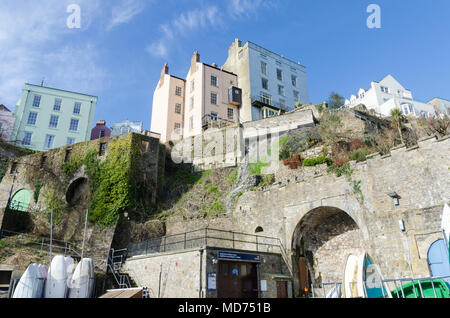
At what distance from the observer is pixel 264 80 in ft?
125

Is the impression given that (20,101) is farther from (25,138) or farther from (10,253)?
(10,253)

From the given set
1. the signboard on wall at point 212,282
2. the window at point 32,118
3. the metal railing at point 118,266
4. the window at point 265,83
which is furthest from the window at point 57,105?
the signboard on wall at point 212,282

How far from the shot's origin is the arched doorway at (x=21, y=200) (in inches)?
1053

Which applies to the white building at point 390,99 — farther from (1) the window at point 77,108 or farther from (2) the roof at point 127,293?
(2) the roof at point 127,293

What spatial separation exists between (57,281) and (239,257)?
830 cm

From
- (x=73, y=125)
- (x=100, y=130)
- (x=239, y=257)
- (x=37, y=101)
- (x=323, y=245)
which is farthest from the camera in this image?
(x=100, y=130)

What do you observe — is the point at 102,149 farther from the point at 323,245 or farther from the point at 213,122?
the point at 323,245

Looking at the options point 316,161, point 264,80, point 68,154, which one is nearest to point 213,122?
point 264,80

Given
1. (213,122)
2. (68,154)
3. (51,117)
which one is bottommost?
(68,154)

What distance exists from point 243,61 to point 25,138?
26.7 meters

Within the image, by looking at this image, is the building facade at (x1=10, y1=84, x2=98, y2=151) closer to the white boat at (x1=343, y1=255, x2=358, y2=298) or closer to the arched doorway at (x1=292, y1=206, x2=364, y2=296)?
the arched doorway at (x1=292, y1=206, x2=364, y2=296)

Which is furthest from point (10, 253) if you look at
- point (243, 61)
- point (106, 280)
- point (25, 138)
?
point (243, 61)

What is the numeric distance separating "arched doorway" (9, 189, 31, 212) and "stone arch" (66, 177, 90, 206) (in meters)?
4.48
